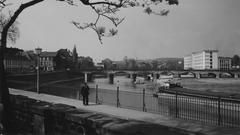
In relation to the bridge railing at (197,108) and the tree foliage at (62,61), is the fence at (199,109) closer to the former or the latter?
the bridge railing at (197,108)

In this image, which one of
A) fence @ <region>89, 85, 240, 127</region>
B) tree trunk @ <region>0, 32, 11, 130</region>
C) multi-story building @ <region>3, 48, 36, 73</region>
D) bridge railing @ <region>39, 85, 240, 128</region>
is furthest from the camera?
multi-story building @ <region>3, 48, 36, 73</region>

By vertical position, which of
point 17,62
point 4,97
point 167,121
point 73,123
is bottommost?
point 167,121

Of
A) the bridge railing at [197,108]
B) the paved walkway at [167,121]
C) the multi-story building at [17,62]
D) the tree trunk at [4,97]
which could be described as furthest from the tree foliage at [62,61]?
the tree trunk at [4,97]

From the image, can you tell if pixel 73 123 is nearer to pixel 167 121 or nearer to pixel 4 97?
pixel 4 97

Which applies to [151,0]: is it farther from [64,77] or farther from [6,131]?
[64,77]

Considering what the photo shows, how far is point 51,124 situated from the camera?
6.21 metres

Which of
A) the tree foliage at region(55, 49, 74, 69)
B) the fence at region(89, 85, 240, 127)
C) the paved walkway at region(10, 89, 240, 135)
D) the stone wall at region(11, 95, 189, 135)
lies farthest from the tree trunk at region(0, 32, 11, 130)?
the tree foliage at region(55, 49, 74, 69)

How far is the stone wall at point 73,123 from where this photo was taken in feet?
14.7

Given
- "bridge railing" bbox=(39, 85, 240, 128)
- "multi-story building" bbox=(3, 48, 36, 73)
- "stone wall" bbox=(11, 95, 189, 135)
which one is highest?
"multi-story building" bbox=(3, 48, 36, 73)

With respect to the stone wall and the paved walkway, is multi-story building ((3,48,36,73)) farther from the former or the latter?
the stone wall

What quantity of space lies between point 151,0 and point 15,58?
5024 inches

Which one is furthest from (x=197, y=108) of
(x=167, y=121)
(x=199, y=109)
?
(x=167, y=121)

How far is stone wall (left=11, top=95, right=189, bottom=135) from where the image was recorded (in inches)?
176

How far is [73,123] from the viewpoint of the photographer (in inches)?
224
